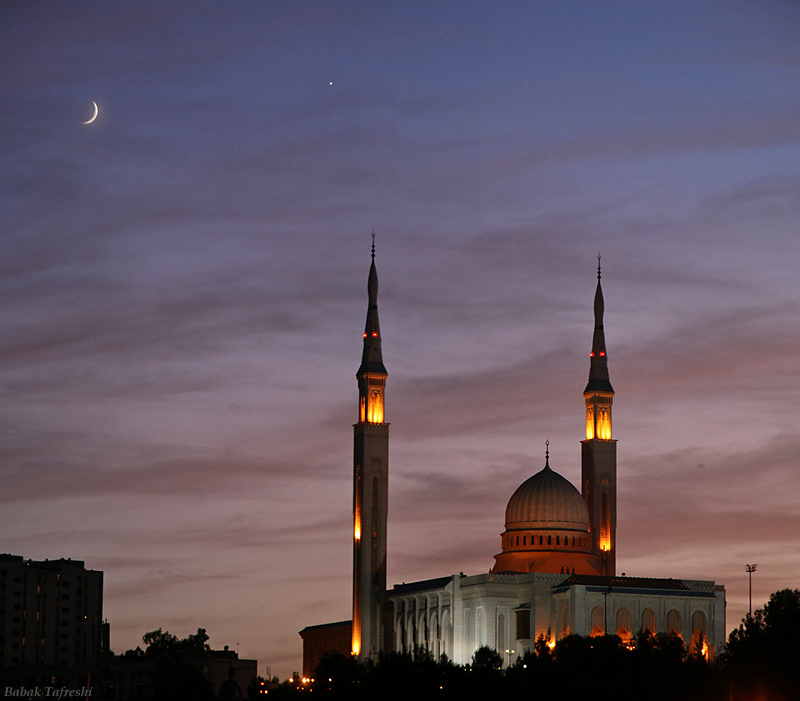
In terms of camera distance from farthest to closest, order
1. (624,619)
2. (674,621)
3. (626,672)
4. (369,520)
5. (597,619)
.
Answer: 1. (369,520)
2. (674,621)
3. (624,619)
4. (597,619)
5. (626,672)

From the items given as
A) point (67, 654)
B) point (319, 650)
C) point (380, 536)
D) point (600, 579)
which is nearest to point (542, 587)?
point (600, 579)

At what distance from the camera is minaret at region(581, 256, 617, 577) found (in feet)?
478

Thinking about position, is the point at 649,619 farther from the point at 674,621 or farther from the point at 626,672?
the point at 626,672

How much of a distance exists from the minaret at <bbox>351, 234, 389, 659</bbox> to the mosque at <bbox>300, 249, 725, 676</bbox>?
82 millimetres

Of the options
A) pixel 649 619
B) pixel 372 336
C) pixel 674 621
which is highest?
pixel 372 336

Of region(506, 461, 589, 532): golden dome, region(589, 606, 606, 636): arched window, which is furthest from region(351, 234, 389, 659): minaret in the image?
region(589, 606, 606, 636): arched window

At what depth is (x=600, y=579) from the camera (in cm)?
13325

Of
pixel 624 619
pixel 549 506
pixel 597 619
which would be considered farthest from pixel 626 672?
pixel 549 506

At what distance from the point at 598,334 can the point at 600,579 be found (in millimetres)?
25082

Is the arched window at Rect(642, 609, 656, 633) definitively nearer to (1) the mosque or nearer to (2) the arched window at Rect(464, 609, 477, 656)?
(1) the mosque

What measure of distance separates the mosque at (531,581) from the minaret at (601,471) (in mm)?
84

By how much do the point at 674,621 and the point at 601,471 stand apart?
17011mm

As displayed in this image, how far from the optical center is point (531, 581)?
136125 millimetres

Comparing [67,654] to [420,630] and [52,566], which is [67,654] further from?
[420,630]
